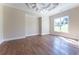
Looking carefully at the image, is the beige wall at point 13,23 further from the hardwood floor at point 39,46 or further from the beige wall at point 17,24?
the hardwood floor at point 39,46

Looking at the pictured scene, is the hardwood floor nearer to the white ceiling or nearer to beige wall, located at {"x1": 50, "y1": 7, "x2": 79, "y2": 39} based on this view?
beige wall, located at {"x1": 50, "y1": 7, "x2": 79, "y2": 39}

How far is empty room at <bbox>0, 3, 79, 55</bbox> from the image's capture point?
2.10m

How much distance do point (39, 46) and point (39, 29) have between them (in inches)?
15.5

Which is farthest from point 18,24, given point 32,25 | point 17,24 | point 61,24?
point 61,24

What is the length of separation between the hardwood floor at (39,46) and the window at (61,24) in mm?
199

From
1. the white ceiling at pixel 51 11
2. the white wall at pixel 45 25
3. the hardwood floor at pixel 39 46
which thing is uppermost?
the white ceiling at pixel 51 11

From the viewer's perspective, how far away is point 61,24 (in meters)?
2.20

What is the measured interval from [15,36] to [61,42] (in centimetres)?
102

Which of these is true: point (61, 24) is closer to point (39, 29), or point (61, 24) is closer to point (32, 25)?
point (39, 29)

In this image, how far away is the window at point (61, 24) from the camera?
2.18 m

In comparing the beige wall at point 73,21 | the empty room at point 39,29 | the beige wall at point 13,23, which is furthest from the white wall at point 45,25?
the beige wall at point 13,23

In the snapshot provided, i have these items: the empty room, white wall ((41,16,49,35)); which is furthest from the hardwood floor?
white wall ((41,16,49,35))

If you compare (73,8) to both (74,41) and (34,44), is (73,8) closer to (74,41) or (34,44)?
(74,41)
